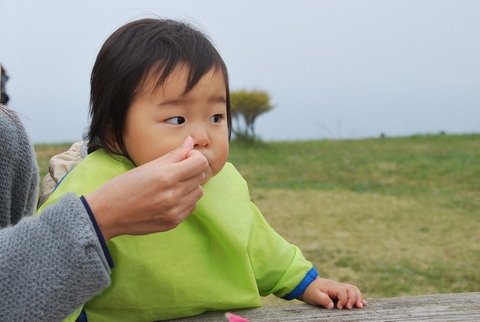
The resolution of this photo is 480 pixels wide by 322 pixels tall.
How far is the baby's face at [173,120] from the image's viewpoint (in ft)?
4.19

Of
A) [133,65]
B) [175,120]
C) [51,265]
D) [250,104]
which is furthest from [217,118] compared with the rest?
[250,104]

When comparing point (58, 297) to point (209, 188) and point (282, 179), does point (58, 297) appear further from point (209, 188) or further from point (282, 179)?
point (282, 179)

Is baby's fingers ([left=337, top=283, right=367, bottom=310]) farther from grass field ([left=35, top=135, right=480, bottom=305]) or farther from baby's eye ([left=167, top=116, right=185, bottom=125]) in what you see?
grass field ([left=35, top=135, right=480, bottom=305])

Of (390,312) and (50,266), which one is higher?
(50,266)

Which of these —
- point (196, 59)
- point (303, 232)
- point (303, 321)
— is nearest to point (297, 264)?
point (303, 321)

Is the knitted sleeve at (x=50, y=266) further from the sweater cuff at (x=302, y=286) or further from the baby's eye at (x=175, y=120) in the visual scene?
the sweater cuff at (x=302, y=286)

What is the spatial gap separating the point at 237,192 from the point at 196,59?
16.6 inches

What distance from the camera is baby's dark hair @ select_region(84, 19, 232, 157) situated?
4.38ft

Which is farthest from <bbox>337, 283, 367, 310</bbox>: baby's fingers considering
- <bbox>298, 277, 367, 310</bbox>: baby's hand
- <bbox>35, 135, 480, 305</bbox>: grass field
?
<bbox>35, 135, 480, 305</bbox>: grass field

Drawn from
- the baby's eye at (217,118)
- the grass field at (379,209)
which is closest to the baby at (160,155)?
the baby's eye at (217,118)

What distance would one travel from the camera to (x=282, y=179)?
851 centimetres

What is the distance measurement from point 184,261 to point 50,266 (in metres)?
0.44

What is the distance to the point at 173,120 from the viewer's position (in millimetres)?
1285

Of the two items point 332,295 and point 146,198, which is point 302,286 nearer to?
point 332,295
